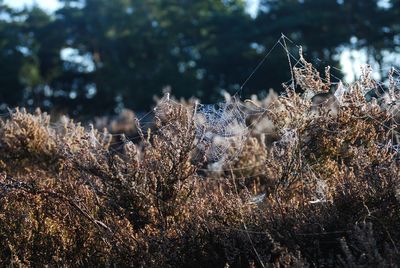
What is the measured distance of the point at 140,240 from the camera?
460 centimetres

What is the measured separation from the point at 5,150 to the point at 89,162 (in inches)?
117

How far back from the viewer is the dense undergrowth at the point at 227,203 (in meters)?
4.28

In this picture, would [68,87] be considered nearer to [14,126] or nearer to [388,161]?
[14,126]

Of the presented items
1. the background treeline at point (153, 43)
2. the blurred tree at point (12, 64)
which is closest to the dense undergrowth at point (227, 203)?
the background treeline at point (153, 43)

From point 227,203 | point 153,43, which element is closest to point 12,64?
point 153,43

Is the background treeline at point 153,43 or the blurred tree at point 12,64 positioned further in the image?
the blurred tree at point 12,64

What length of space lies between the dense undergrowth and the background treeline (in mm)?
23403

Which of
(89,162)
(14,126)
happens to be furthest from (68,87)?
(89,162)

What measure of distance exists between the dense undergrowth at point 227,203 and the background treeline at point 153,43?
23403 millimetres

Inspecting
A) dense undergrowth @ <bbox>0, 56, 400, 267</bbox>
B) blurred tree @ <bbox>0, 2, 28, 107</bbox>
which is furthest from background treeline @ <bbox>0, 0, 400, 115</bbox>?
dense undergrowth @ <bbox>0, 56, 400, 267</bbox>

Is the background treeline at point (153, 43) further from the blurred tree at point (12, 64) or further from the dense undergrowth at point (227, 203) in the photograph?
the dense undergrowth at point (227, 203)

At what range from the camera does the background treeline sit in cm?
2969

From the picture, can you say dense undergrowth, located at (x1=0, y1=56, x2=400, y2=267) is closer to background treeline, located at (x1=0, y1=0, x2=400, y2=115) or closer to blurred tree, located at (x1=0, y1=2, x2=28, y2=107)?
background treeline, located at (x1=0, y1=0, x2=400, y2=115)

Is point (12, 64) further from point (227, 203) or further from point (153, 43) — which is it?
point (227, 203)
